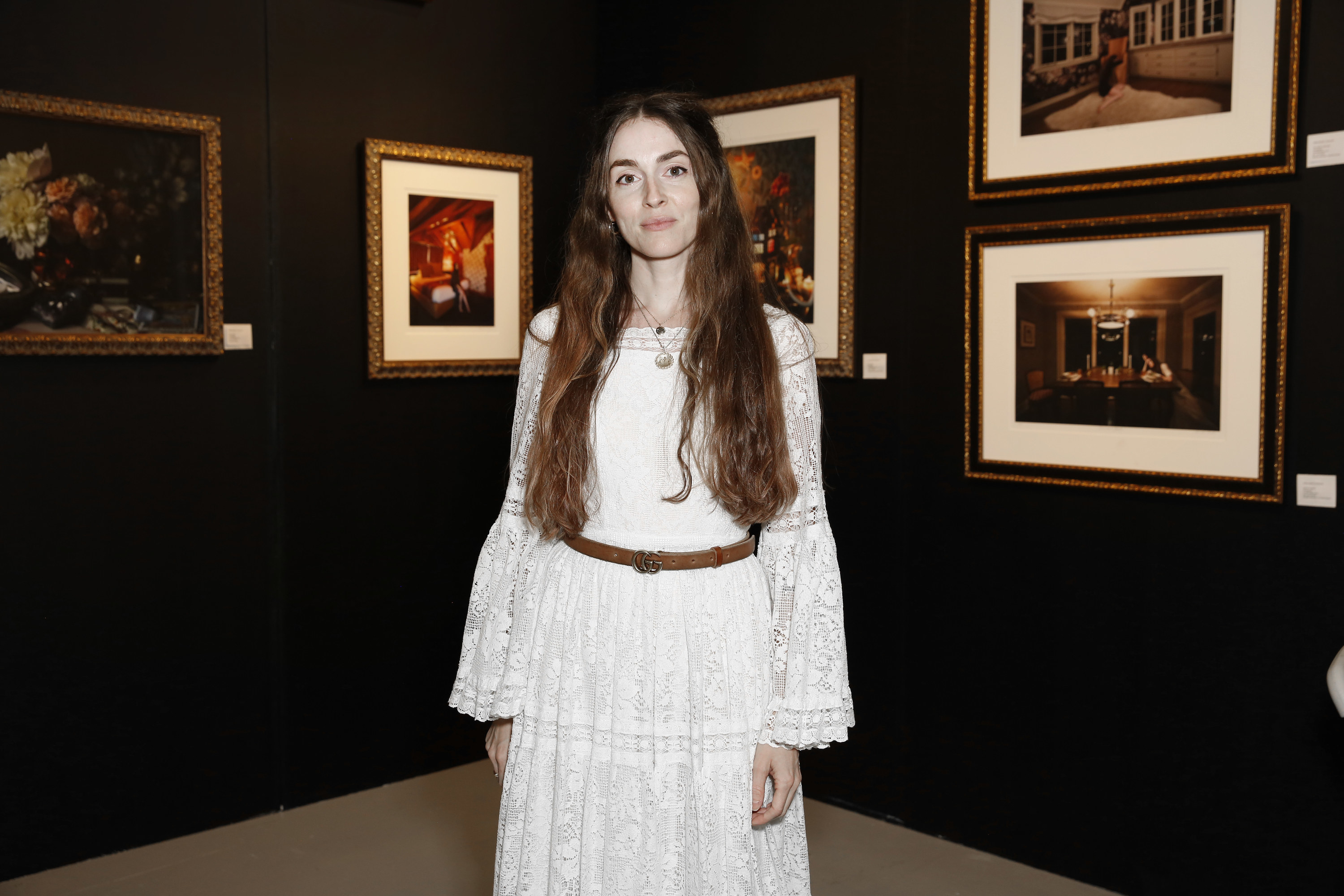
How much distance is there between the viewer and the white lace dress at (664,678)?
2176mm

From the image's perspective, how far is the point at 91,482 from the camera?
3.88 meters

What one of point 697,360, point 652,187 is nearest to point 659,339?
point 697,360

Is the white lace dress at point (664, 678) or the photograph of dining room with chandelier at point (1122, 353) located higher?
the photograph of dining room with chandelier at point (1122, 353)

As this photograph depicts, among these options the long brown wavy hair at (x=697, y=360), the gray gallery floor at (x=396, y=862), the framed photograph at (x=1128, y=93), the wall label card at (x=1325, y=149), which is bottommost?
the gray gallery floor at (x=396, y=862)

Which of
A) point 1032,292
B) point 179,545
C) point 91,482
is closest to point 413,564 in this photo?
point 179,545

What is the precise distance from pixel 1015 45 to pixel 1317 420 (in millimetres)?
1509

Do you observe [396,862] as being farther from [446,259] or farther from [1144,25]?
[1144,25]

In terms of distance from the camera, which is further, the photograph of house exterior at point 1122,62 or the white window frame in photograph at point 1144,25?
the white window frame in photograph at point 1144,25

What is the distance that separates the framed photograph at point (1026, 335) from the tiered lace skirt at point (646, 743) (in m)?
1.94

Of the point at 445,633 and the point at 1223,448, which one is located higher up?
the point at 1223,448

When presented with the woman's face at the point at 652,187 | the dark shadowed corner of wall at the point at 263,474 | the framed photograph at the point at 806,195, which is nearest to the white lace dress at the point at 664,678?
the woman's face at the point at 652,187

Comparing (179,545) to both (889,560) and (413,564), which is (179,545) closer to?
(413,564)

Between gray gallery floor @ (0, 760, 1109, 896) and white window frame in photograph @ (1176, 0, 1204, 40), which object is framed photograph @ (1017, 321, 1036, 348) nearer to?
white window frame in photograph @ (1176, 0, 1204, 40)

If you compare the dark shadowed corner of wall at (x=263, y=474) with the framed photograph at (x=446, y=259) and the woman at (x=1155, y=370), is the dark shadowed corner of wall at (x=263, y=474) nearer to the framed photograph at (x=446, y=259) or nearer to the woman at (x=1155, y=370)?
the framed photograph at (x=446, y=259)
